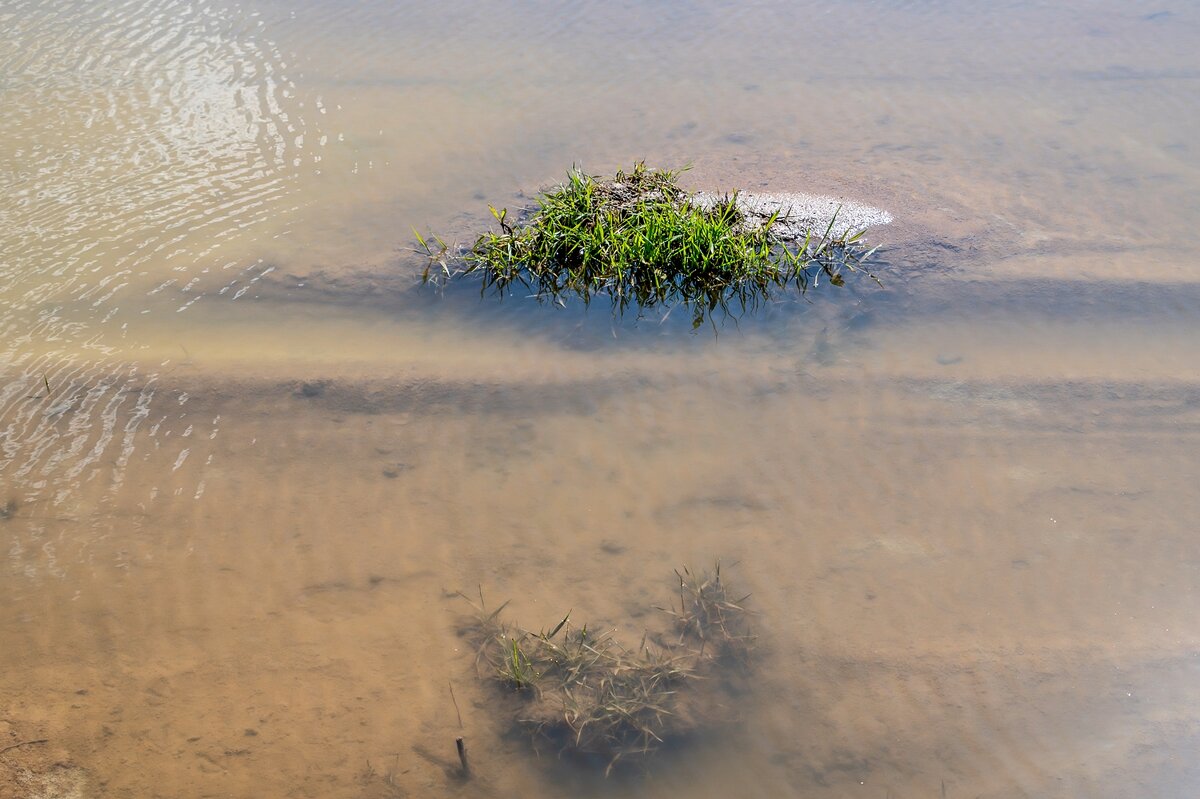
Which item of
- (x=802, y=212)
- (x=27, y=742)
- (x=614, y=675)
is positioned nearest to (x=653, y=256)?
(x=802, y=212)

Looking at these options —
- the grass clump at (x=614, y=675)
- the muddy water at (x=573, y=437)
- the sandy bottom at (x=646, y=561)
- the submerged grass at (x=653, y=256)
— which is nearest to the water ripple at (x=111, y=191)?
the muddy water at (x=573, y=437)

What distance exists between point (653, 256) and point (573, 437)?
3.57ft

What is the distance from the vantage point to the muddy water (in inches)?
102

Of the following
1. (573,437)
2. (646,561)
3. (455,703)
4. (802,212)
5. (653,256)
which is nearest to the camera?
(455,703)

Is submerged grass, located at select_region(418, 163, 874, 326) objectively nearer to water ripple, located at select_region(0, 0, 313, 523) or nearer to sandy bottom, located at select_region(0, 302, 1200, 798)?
sandy bottom, located at select_region(0, 302, 1200, 798)

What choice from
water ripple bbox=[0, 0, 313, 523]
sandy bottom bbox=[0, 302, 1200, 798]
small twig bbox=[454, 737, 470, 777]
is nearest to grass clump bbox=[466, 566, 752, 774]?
sandy bottom bbox=[0, 302, 1200, 798]

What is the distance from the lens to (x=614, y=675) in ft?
8.90

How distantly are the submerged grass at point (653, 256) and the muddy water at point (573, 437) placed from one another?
7.3 inches

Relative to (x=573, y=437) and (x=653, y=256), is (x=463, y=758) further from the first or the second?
(x=653, y=256)

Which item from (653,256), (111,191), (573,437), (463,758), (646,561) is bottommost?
(463,758)

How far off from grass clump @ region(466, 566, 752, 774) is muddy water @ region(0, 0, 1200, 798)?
0.23 feet

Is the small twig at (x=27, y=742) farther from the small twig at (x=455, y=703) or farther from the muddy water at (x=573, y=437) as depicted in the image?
the small twig at (x=455, y=703)

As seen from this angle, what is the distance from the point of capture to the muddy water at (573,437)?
260 cm

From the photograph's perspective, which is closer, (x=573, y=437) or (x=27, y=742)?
(x=27, y=742)
